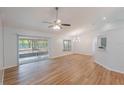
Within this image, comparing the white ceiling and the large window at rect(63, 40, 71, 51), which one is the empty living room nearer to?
the white ceiling

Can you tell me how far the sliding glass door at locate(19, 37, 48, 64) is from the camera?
20.0 feet

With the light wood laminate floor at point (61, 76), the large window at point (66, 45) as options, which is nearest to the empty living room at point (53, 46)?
the light wood laminate floor at point (61, 76)

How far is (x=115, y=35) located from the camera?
4543 millimetres

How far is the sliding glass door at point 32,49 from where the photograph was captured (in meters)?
6.11

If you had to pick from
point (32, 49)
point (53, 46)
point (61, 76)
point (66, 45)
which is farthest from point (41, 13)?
point (66, 45)

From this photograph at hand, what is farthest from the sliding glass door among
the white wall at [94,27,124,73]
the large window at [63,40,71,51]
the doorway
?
the white wall at [94,27,124,73]

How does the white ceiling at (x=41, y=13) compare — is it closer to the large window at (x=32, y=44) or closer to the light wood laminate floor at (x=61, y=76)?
the large window at (x=32, y=44)
